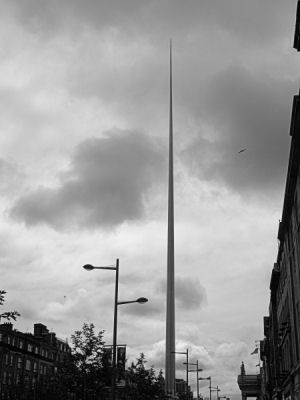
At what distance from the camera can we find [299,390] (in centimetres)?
4188

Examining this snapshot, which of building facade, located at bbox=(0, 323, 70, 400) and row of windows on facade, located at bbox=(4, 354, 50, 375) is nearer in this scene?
building facade, located at bbox=(0, 323, 70, 400)

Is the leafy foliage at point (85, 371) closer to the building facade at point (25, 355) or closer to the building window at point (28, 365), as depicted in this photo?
the building facade at point (25, 355)

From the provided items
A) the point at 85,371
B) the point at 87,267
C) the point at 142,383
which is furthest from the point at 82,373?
the point at 142,383

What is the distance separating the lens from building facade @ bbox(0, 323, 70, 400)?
103m

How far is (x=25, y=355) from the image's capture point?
114438mm

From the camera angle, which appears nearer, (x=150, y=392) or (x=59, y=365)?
(x=59, y=365)

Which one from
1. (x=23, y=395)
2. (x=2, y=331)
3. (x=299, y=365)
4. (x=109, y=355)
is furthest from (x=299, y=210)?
(x=2, y=331)

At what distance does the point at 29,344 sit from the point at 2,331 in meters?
12.2

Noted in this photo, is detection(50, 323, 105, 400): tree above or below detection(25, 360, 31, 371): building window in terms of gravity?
below

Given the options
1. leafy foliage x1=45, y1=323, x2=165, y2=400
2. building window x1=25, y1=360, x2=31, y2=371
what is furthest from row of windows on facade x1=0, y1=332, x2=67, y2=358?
leafy foliage x1=45, y1=323, x2=165, y2=400

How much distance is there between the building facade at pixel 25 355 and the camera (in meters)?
103

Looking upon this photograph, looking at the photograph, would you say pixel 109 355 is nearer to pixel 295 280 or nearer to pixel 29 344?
pixel 295 280

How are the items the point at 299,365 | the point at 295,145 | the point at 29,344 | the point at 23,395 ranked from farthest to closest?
the point at 29,344 → the point at 23,395 → the point at 299,365 → the point at 295,145

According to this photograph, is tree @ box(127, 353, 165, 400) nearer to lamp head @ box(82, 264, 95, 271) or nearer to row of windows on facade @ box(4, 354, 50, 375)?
lamp head @ box(82, 264, 95, 271)
